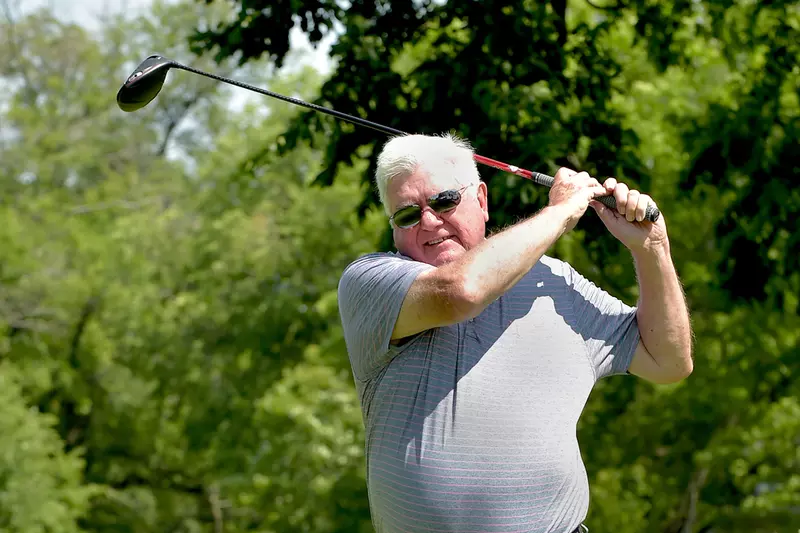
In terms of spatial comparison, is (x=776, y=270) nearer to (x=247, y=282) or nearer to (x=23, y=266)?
(x=247, y=282)

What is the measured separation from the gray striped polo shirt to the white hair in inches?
8.5

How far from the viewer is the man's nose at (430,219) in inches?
111

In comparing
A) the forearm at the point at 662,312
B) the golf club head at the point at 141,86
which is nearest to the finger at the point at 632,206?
the forearm at the point at 662,312

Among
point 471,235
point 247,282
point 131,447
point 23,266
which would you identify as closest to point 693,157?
point 471,235

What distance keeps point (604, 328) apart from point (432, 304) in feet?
2.04

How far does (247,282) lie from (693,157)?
10.5 metres

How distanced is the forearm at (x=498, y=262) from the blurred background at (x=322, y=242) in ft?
10.8

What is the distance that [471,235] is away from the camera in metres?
2.87

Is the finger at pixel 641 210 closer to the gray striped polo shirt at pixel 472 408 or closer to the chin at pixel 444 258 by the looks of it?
the gray striped polo shirt at pixel 472 408

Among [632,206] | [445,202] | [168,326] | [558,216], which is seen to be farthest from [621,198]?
[168,326]

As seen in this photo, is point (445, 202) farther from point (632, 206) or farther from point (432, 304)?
point (632, 206)

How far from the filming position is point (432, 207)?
280 centimetres

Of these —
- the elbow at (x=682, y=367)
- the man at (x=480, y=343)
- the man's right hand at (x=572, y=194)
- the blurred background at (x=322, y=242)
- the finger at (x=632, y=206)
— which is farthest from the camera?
the blurred background at (x=322, y=242)

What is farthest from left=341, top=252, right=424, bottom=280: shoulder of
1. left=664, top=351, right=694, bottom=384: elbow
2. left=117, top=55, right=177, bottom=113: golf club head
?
left=117, top=55, right=177, bottom=113: golf club head
